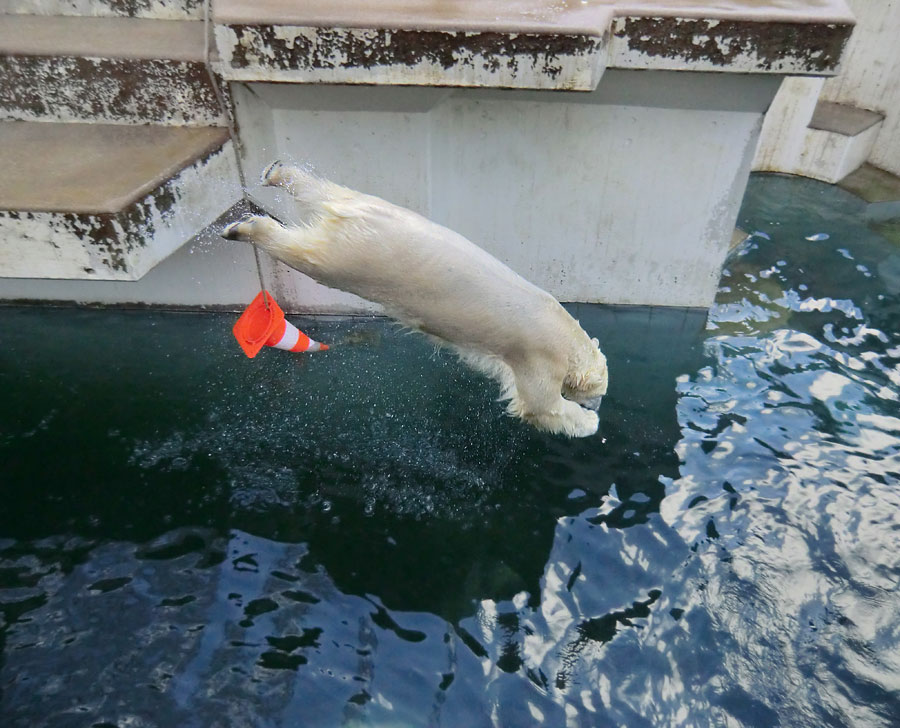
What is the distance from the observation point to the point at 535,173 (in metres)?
5.60

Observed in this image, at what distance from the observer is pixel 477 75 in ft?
14.1

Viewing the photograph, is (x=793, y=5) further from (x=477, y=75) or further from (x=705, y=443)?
(x=705, y=443)

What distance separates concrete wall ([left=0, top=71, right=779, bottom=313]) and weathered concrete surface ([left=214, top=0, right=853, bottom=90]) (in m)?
0.47

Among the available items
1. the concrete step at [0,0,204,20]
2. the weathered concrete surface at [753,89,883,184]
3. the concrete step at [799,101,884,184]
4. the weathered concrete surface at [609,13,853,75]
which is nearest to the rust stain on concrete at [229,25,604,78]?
the weathered concrete surface at [609,13,853,75]

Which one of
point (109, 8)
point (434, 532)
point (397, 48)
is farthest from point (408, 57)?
point (434, 532)

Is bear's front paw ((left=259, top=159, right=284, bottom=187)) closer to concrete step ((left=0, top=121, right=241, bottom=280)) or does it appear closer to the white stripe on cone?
concrete step ((left=0, top=121, right=241, bottom=280))

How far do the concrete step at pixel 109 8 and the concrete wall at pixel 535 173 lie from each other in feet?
3.47

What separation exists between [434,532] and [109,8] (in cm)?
463

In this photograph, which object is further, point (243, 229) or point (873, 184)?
point (873, 184)

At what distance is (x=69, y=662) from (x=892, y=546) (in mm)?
4901

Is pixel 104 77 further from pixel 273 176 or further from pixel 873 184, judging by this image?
pixel 873 184

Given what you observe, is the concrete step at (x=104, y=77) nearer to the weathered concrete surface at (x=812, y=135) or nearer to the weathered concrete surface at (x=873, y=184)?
the weathered concrete surface at (x=812, y=135)

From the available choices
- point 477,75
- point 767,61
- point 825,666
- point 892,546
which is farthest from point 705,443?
point 477,75

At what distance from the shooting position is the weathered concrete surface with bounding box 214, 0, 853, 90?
13.6 feet
